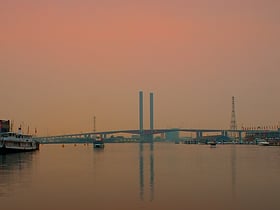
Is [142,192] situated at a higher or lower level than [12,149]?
lower

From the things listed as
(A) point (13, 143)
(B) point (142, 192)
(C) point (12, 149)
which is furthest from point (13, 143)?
(B) point (142, 192)

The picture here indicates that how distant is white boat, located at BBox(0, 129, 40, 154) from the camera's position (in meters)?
78.8

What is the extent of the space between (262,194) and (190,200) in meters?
4.76

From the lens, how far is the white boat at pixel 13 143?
78812 mm

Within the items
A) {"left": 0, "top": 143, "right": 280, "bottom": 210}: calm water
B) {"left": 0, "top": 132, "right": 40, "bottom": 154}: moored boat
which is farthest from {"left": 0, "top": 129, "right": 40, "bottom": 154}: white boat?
{"left": 0, "top": 143, "right": 280, "bottom": 210}: calm water

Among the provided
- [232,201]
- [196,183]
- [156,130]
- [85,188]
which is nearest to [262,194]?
[232,201]

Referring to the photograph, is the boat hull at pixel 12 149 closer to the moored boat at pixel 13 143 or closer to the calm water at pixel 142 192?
the moored boat at pixel 13 143

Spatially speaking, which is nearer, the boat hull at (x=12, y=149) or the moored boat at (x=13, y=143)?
the boat hull at (x=12, y=149)

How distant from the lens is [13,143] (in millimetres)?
85000

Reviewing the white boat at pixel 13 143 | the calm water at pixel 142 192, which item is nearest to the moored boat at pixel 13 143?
the white boat at pixel 13 143

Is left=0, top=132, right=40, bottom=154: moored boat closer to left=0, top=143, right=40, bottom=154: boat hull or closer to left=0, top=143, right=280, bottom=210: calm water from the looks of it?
left=0, top=143, right=40, bottom=154: boat hull

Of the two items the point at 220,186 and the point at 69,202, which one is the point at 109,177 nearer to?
the point at 220,186

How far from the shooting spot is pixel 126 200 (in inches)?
979

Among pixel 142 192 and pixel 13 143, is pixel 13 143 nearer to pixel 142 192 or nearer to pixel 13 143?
pixel 13 143
